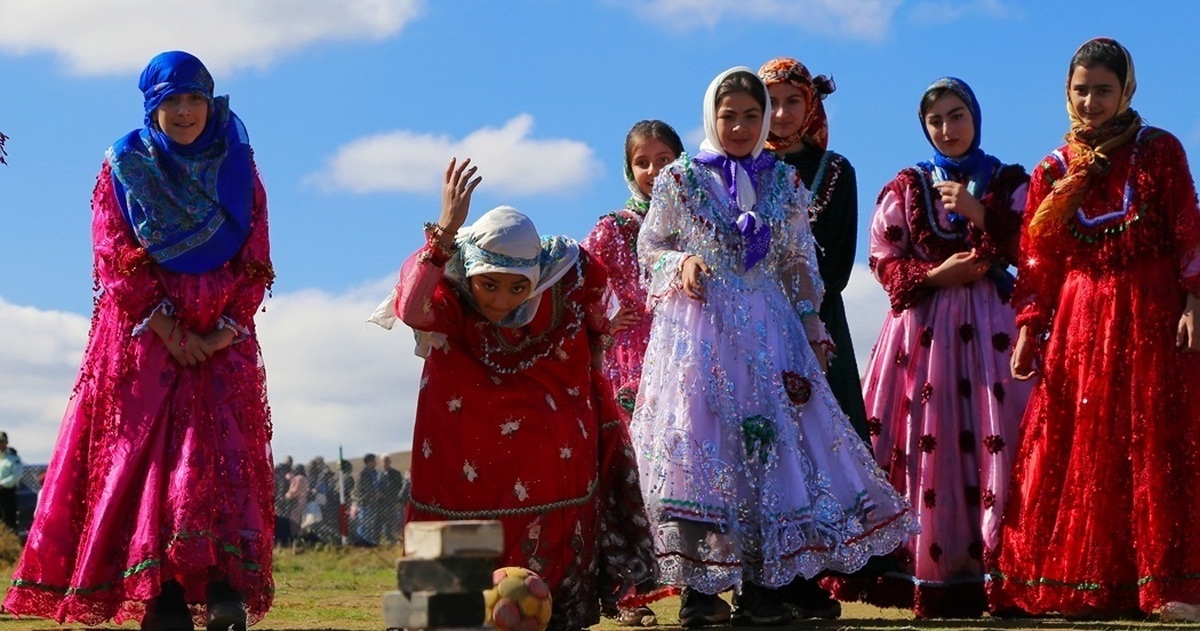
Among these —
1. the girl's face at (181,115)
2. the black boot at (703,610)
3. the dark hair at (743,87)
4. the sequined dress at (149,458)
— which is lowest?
the black boot at (703,610)

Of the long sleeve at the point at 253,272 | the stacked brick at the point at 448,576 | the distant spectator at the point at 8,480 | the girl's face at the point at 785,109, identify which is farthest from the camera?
the distant spectator at the point at 8,480

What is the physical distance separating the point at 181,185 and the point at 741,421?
242 centimetres

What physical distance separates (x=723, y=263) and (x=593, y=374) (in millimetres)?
718

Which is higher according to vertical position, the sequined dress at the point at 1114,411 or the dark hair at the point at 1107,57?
the dark hair at the point at 1107,57

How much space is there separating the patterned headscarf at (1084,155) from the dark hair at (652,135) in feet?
6.22

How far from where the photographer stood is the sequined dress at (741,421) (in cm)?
762

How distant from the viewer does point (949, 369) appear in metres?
8.96

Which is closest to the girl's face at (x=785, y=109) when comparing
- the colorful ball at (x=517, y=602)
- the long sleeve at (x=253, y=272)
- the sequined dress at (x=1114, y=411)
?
the sequined dress at (x=1114, y=411)

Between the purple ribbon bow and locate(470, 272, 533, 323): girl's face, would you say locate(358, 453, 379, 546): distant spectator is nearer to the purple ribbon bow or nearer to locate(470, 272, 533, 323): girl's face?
the purple ribbon bow

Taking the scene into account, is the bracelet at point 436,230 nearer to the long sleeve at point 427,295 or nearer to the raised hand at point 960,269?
the long sleeve at point 427,295

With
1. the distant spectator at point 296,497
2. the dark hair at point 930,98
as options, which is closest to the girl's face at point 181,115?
the dark hair at point 930,98

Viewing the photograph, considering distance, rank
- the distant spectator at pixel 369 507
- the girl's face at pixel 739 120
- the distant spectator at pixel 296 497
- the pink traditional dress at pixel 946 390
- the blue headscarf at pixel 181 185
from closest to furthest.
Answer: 1. the blue headscarf at pixel 181 185
2. the girl's face at pixel 739 120
3. the pink traditional dress at pixel 946 390
4. the distant spectator at pixel 369 507
5. the distant spectator at pixel 296 497

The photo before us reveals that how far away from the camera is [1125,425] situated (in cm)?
813

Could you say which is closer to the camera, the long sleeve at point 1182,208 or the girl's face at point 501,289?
the girl's face at point 501,289
